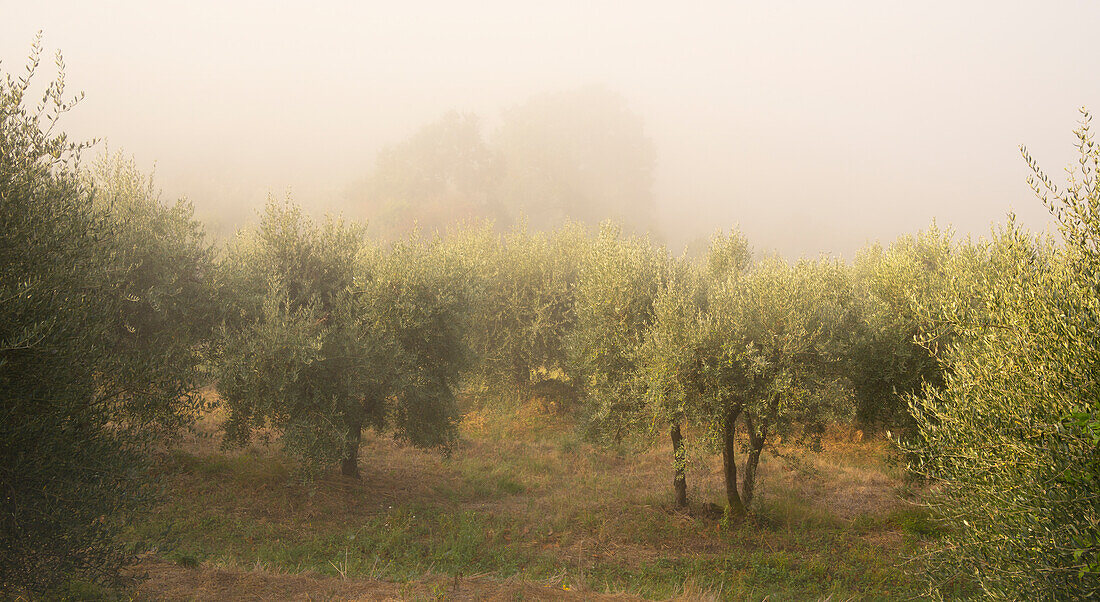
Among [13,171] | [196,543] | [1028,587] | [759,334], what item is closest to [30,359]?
[13,171]

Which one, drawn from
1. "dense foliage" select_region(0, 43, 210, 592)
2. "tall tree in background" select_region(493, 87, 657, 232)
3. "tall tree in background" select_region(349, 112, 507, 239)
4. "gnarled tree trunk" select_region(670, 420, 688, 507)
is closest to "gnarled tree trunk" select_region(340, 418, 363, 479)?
"dense foliage" select_region(0, 43, 210, 592)

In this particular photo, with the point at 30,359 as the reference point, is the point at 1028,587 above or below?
below

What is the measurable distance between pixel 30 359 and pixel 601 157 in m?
106

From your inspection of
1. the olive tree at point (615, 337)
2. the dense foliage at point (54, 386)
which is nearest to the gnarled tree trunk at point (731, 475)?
the olive tree at point (615, 337)

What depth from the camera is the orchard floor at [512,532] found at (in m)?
13.0

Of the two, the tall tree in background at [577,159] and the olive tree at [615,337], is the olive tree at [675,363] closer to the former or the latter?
the olive tree at [615,337]

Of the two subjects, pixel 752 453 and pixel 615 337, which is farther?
pixel 615 337

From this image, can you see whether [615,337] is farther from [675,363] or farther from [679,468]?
[679,468]

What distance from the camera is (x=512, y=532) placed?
19000mm

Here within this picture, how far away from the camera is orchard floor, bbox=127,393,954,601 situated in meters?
13.0

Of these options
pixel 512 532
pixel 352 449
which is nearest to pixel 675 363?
pixel 512 532

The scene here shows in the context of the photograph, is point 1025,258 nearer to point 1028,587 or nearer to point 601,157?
point 1028,587

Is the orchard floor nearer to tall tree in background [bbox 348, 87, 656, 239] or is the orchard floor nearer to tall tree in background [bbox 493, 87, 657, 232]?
tall tree in background [bbox 348, 87, 656, 239]

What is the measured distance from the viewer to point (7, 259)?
9359mm
